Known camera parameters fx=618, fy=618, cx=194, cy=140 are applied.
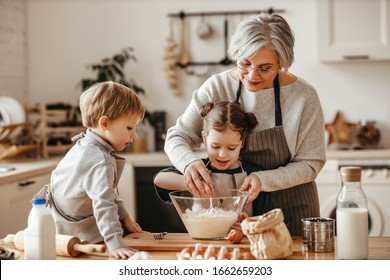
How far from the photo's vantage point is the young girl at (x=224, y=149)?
172 centimetres

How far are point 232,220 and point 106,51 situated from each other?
2.84 meters

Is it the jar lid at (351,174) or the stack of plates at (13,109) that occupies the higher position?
the stack of plates at (13,109)

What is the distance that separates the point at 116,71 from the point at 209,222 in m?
2.58

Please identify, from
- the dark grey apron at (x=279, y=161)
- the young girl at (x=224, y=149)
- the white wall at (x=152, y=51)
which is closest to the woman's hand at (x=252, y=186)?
the young girl at (x=224, y=149)

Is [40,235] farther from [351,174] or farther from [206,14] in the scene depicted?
[206,14]

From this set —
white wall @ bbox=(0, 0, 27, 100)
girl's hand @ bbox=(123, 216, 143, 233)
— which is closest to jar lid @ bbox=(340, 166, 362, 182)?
girl's hand @ bbox=(123, 216, 143, 233)

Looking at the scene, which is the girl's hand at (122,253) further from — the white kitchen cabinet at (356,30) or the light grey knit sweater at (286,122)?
the white kitchen cabinet at (356,30)

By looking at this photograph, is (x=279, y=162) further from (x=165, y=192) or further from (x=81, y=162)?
(x=81, y=162)

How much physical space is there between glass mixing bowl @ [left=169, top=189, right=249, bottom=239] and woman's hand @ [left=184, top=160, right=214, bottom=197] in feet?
0.19

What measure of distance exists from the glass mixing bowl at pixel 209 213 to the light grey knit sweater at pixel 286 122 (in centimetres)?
24

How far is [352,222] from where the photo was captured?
1.28 metres

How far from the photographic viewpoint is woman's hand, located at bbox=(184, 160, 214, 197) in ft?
5.11

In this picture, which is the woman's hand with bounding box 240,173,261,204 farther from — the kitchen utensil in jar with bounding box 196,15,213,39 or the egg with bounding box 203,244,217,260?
the kitchen utensil in jar with bounding box 196,15,213,39
